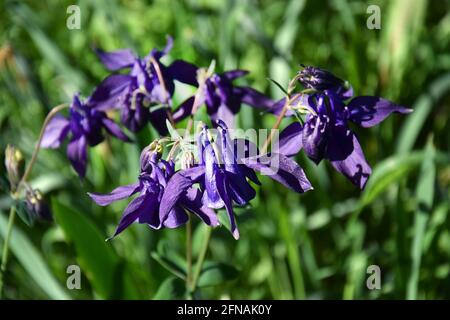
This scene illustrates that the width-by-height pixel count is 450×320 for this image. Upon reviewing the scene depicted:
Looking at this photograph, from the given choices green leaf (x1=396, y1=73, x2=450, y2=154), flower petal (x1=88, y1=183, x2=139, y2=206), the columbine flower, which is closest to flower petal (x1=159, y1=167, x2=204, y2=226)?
flower petal (x1=88, y1=183, x2=139, y2=206)

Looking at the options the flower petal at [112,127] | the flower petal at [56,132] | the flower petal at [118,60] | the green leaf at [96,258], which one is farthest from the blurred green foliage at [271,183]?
the flower petal at [118,60]

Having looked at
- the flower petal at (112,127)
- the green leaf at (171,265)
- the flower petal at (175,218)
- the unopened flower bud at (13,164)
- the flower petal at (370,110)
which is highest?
the flower petal at (112,127)

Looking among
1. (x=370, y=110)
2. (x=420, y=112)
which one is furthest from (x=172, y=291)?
(x=420, y=112)

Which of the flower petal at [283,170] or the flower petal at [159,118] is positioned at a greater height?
the flower petal at [159,118]

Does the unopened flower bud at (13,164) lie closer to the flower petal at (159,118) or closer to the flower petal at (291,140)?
the flower petal at (159,118)

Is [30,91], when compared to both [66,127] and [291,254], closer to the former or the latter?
[66,127]
